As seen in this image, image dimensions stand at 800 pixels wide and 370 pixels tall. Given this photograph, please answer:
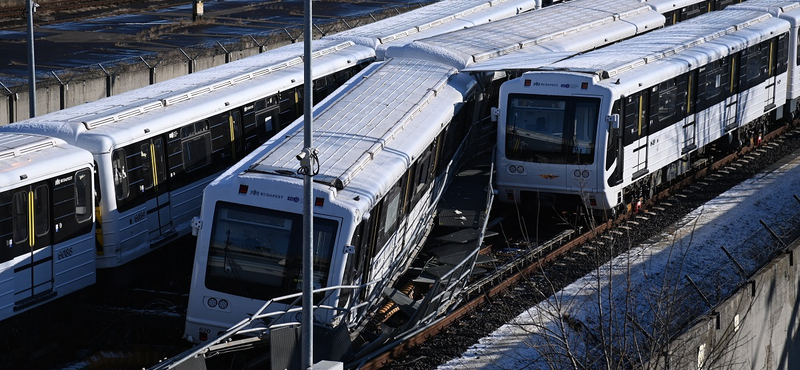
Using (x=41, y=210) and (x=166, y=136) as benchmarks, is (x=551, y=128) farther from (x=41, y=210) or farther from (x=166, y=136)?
(x=41, y=210)

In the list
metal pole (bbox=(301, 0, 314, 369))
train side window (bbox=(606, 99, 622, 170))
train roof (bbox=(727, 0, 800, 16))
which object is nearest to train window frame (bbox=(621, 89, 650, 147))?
train side window (bbox=(606, 99, 622, 170))

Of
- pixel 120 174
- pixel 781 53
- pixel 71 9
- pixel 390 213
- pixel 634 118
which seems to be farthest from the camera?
pixel 71 9

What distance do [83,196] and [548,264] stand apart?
861 centimetres

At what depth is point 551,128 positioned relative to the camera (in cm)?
2219

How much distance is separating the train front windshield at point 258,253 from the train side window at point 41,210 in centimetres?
264

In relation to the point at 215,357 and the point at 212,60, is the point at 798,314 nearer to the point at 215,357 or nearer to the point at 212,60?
the point at 215,357

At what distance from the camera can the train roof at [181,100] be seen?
1823 centimetres

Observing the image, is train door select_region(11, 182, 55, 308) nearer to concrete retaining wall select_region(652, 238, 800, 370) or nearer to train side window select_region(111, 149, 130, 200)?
train side window select_region(111, 149, 130, 200)

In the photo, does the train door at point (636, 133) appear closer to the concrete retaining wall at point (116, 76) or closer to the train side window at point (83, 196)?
the train side window at point (83, 196)

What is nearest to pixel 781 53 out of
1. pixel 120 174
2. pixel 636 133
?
pixel 636 133

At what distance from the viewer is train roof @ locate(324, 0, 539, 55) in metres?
27.9

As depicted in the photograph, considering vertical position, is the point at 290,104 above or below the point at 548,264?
above

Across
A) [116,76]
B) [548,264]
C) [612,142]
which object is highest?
[116,76]

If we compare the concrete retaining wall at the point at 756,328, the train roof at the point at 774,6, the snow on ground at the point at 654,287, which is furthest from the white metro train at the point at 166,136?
the train roof at the point at 774,6
